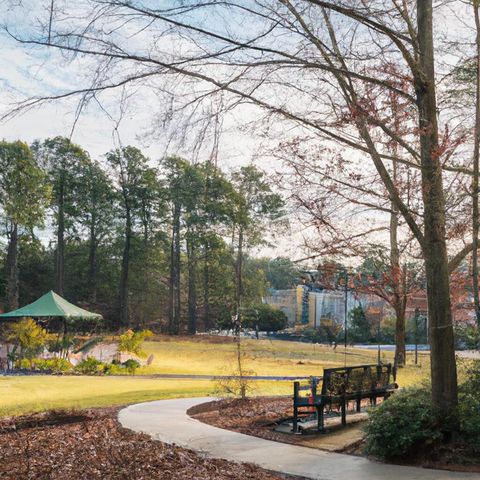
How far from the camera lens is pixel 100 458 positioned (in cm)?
680

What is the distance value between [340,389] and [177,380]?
1193 centimetres

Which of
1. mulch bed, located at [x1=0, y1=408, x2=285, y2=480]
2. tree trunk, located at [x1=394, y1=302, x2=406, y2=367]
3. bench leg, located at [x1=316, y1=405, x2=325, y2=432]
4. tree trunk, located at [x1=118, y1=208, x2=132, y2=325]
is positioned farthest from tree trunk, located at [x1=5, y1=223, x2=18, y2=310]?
bench leg, located at [x1=316, y1=405, x2=325, y2=432]

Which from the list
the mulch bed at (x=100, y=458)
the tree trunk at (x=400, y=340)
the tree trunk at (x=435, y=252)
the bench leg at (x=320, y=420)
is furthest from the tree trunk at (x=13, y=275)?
the tree trunk at (x=435, y=252)

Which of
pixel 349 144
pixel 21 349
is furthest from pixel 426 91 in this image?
pixel 21 349

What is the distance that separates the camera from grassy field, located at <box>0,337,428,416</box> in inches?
571

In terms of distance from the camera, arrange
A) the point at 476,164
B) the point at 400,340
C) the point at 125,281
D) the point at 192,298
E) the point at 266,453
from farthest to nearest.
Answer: the point at 192,298 → the point at 125,281 → the point at 400,340 → the point at 476,164 → the point at 266,453

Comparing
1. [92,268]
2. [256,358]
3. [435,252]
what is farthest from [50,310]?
[435,252]

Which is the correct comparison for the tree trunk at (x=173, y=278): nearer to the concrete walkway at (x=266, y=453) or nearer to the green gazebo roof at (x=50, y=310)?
the green gazebo roof at (x=50, y=310)

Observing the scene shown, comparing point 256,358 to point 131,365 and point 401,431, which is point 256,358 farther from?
point 401,431

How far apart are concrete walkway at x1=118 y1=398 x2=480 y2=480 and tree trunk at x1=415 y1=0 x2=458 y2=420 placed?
142 centimetres

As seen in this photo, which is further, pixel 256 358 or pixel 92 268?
pixel 92 268

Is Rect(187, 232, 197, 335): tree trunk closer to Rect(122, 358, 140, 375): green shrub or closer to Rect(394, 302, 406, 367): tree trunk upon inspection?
Rect(122, 358, 140, 375): green shrub

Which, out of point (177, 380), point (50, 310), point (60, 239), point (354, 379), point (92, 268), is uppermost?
point (60, 239)

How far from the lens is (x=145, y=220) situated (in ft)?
160
